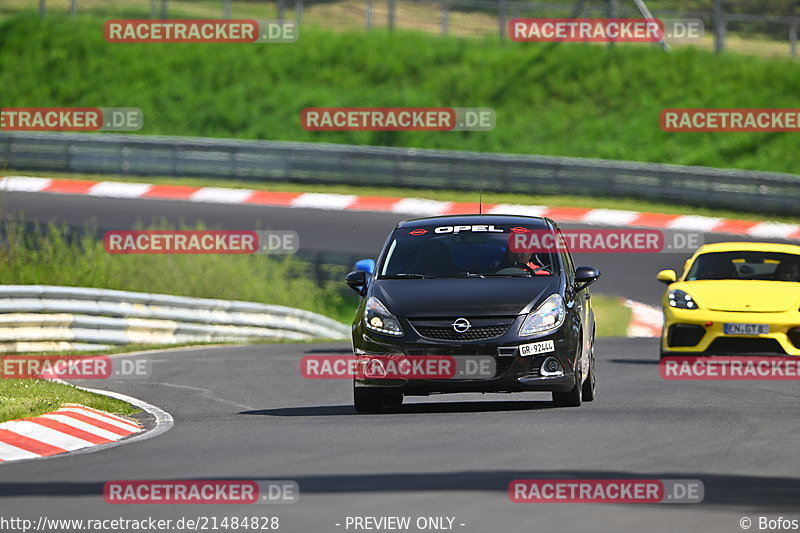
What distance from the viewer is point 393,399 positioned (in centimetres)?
1238

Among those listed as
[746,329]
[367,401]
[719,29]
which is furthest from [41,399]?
[719,29]

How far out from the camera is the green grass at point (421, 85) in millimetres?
36062

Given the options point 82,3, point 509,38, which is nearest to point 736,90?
point 509,38

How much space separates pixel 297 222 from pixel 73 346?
31.6 feet

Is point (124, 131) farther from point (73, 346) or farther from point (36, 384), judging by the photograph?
point (36, 384)

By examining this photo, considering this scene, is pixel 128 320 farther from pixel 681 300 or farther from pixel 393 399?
pixel 393 399

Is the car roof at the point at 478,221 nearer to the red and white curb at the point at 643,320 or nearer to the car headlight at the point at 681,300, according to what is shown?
the car headlight at the point at 681,300

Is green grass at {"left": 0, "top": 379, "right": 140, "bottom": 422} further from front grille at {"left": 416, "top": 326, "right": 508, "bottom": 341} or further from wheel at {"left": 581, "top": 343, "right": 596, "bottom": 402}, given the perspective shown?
wheel at {"left": 581, "top": 343, "right": 596, "bottom": 402}

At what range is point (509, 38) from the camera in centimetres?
4066

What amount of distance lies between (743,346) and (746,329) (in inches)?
7.7

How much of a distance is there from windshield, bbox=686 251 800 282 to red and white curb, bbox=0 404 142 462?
7.36 m

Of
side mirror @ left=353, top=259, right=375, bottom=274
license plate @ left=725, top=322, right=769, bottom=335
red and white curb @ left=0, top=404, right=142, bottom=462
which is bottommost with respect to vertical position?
red and white curb @ left=0, top=404, right=142, bottom=462

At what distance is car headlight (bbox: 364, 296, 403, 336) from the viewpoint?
11555 millimetres

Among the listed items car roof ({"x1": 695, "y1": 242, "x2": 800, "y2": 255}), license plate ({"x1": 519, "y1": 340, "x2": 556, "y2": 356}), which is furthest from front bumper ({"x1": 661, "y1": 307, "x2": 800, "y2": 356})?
license plate ({"x1": 519, "y1": 340, "x2": 556, "y2": 356})
